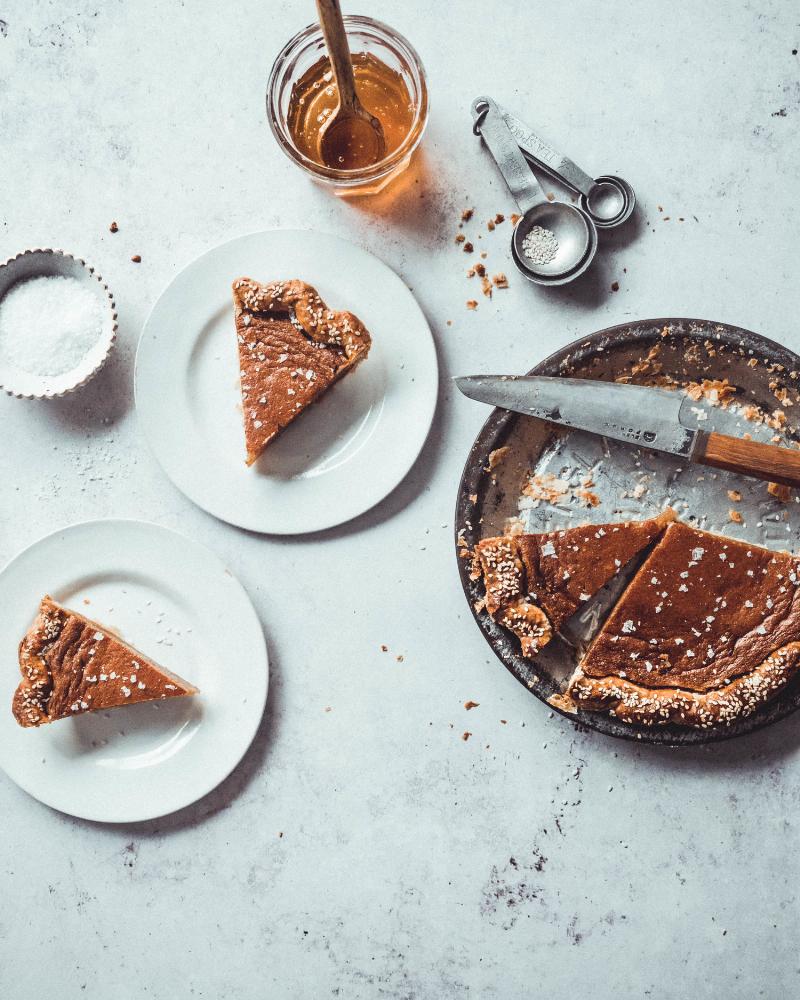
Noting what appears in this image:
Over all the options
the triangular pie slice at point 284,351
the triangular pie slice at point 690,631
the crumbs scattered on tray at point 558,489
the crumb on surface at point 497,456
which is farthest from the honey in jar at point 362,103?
the triangular pie slice at point 690,631

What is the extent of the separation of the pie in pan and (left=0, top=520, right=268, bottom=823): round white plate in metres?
0.99

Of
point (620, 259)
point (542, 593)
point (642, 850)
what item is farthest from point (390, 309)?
point (642, 850)

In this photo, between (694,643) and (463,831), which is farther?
(463,831)

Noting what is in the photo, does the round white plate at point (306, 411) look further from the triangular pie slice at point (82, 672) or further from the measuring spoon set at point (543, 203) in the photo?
the triangular pie slice at point (82, 672)

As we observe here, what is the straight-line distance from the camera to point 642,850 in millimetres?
2811

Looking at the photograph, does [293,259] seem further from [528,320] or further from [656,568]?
[656,568]

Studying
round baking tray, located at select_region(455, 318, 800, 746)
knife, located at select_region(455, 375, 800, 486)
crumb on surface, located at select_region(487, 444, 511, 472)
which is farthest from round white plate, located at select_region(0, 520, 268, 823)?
knife, located at select_region(455, 375, 800, 486)

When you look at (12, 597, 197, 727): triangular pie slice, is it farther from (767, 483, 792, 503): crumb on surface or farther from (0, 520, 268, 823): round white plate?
(767, 483, 792, 503): crumb on surface

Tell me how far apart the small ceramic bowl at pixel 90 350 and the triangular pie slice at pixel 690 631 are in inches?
80.5

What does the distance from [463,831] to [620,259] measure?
2.23m

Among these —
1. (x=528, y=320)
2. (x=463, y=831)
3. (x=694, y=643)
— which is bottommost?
(x=463, y=831)

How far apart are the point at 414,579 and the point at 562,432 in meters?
0.77

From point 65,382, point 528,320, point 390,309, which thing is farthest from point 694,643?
point 65,382

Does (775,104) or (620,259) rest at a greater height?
(775,104)
